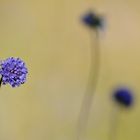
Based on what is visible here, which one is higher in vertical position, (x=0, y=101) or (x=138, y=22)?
(x=138, y=22)

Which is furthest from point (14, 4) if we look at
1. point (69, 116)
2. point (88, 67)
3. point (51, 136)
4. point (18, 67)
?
point (18, 67)

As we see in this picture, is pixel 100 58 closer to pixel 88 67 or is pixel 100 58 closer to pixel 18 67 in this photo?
pixel 88 67

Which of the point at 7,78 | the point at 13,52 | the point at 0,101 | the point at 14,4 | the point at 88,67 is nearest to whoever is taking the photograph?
the point at 7,78

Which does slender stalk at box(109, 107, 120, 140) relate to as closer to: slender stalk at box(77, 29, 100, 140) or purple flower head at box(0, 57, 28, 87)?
slender stalk at box(77, 29, 100, 140)

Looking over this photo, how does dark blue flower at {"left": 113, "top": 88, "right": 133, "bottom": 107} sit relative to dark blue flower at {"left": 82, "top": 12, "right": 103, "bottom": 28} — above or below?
below

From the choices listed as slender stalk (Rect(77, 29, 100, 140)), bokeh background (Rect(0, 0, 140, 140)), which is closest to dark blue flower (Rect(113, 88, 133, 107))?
slender stalk (Rect(77, 29, 100, 140))

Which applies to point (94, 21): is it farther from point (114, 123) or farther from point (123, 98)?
point (114, 123)
